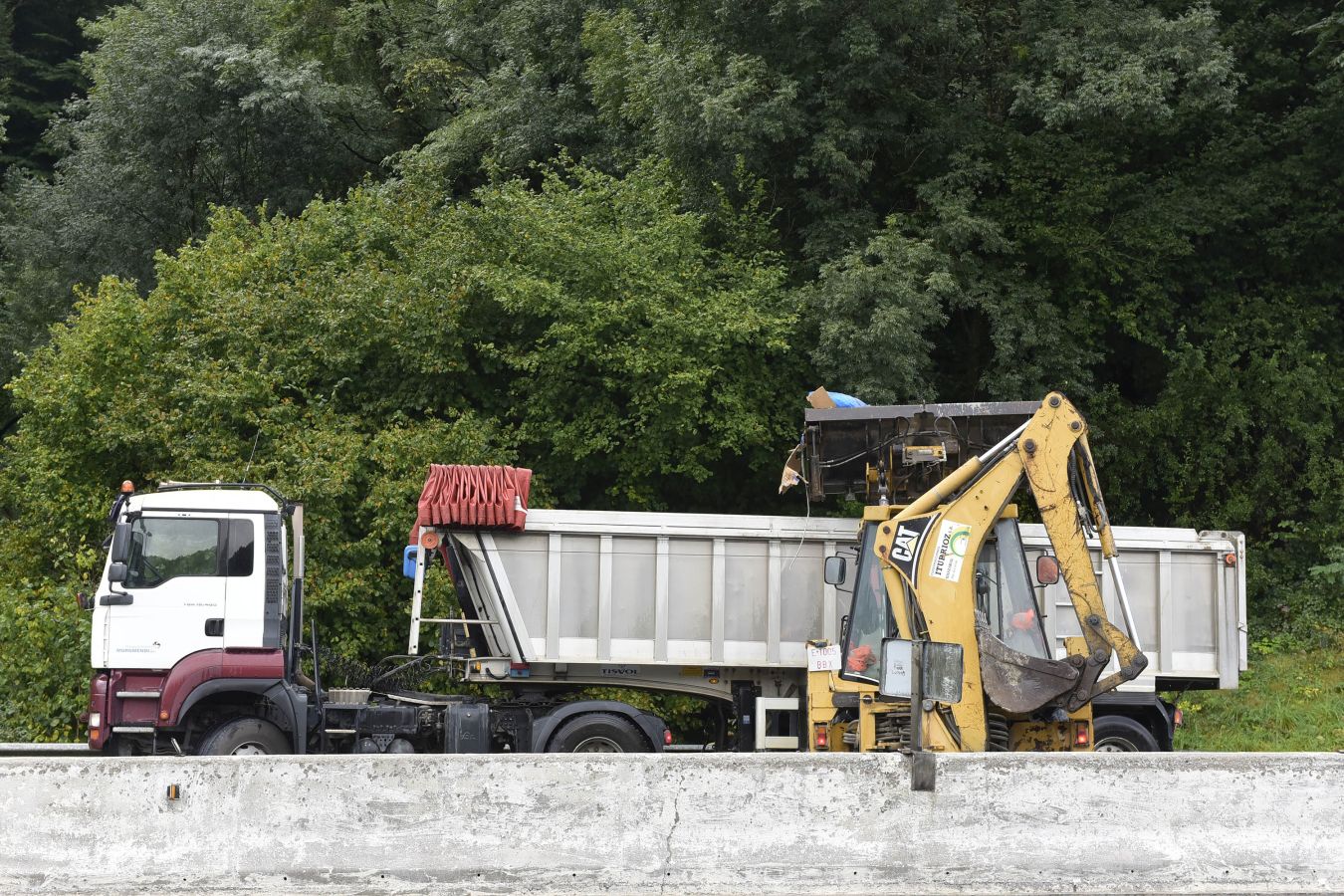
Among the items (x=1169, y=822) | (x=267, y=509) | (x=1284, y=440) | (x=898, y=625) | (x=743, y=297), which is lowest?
(x=1169, y=822)

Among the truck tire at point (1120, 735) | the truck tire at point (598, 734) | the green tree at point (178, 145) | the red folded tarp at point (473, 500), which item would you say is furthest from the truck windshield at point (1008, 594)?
the green tree at point (178, 145)

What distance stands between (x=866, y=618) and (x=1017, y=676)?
57.8 inches

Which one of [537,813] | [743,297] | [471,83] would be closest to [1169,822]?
[537,813]

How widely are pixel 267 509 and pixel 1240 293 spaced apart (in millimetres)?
17417

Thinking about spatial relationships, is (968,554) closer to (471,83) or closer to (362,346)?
(362,346)

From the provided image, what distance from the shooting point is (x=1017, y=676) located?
970 cm

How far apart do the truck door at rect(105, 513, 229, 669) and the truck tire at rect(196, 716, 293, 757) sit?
68 centimetres

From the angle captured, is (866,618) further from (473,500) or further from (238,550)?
(238,550)

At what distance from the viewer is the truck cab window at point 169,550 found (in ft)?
Answer: 36.1

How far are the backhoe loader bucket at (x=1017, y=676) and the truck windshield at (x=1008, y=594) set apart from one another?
10.2 inches

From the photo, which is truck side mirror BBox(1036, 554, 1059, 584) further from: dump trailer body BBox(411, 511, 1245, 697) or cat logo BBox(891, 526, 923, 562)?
dump trailer body BBox(411, 511, 1245, 697)

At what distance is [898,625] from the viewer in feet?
32.7

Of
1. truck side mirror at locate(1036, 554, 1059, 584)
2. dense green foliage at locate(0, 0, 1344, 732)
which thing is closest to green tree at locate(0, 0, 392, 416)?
dense green foliage at locate(0, 0, 1344, 732)

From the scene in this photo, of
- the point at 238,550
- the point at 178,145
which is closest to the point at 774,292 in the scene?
the point at 238,550
